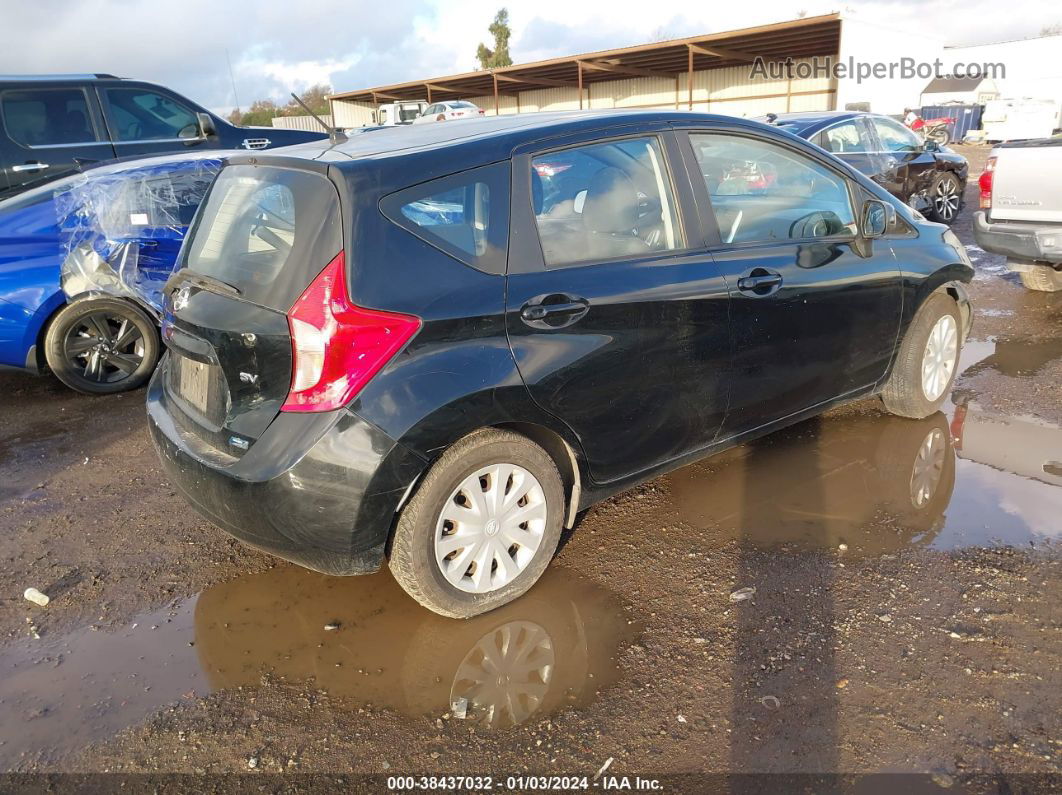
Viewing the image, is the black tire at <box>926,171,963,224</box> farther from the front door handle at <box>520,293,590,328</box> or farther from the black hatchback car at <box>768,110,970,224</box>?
the front door handle at <box>520,293,590,328</box>

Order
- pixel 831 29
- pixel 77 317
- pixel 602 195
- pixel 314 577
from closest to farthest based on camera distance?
pixel 602 195 → pixel 314 577 → pixel 77 317 → pixel 831 29

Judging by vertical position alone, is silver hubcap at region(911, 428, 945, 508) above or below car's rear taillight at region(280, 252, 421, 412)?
below

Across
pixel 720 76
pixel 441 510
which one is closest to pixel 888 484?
pixel 441 510

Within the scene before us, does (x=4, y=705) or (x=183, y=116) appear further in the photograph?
(x=183, y=116)

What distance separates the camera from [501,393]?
267 centimetres

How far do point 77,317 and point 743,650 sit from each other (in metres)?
4.96

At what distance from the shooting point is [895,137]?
10.8m

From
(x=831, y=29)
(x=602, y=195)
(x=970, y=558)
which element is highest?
(x=831, y=29)

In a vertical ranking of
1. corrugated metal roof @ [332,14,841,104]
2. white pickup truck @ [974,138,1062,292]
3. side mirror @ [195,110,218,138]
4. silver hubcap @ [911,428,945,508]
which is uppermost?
corrugated metal roof @ [332,14,841,104]

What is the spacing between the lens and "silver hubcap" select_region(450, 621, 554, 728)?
8.15 feet

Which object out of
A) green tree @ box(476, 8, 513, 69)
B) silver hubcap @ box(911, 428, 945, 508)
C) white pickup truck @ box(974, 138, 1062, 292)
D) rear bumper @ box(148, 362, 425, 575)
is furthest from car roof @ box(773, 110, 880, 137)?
green tree @ box(476, 8, 513, 69)

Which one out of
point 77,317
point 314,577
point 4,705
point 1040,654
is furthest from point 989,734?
point 77,317

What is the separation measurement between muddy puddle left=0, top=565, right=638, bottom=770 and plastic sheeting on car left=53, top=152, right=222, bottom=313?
3.22m

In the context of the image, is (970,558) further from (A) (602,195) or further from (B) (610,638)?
(A) (602,195)
